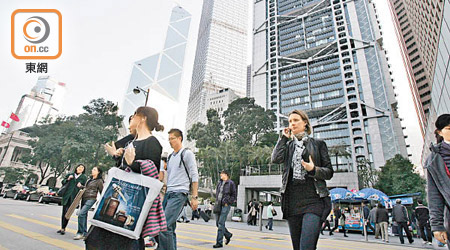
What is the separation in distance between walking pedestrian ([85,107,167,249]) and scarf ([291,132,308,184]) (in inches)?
46.9

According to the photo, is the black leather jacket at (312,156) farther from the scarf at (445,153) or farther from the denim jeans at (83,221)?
the denim jeans at (83,221)

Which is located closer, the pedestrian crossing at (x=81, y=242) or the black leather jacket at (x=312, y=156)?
the black leather jacket at (x=312, y=156)

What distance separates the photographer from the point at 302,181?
2.23m

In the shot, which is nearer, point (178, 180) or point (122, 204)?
point (122, 204)

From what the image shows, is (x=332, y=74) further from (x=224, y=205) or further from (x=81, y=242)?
(x=81, y=242)

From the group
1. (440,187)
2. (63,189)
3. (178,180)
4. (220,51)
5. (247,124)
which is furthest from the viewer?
(220,51)

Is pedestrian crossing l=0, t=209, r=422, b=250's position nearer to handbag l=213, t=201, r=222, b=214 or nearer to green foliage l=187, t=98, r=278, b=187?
handbag l=213, t=201, r=222, b=214

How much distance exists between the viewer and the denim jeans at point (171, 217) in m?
2.71

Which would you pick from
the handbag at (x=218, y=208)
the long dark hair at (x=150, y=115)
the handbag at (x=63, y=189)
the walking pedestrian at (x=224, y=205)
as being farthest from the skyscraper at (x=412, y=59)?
the long dark hair at (x=150, y=115)

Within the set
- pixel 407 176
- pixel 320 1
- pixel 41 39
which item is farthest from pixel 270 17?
pixel 41 39

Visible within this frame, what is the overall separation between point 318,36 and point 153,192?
95940mm

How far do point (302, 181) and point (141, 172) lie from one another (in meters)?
1.37

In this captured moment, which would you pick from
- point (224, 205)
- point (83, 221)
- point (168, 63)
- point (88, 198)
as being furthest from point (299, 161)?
point (168, 63)

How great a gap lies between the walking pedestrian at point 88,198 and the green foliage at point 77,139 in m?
23.1
